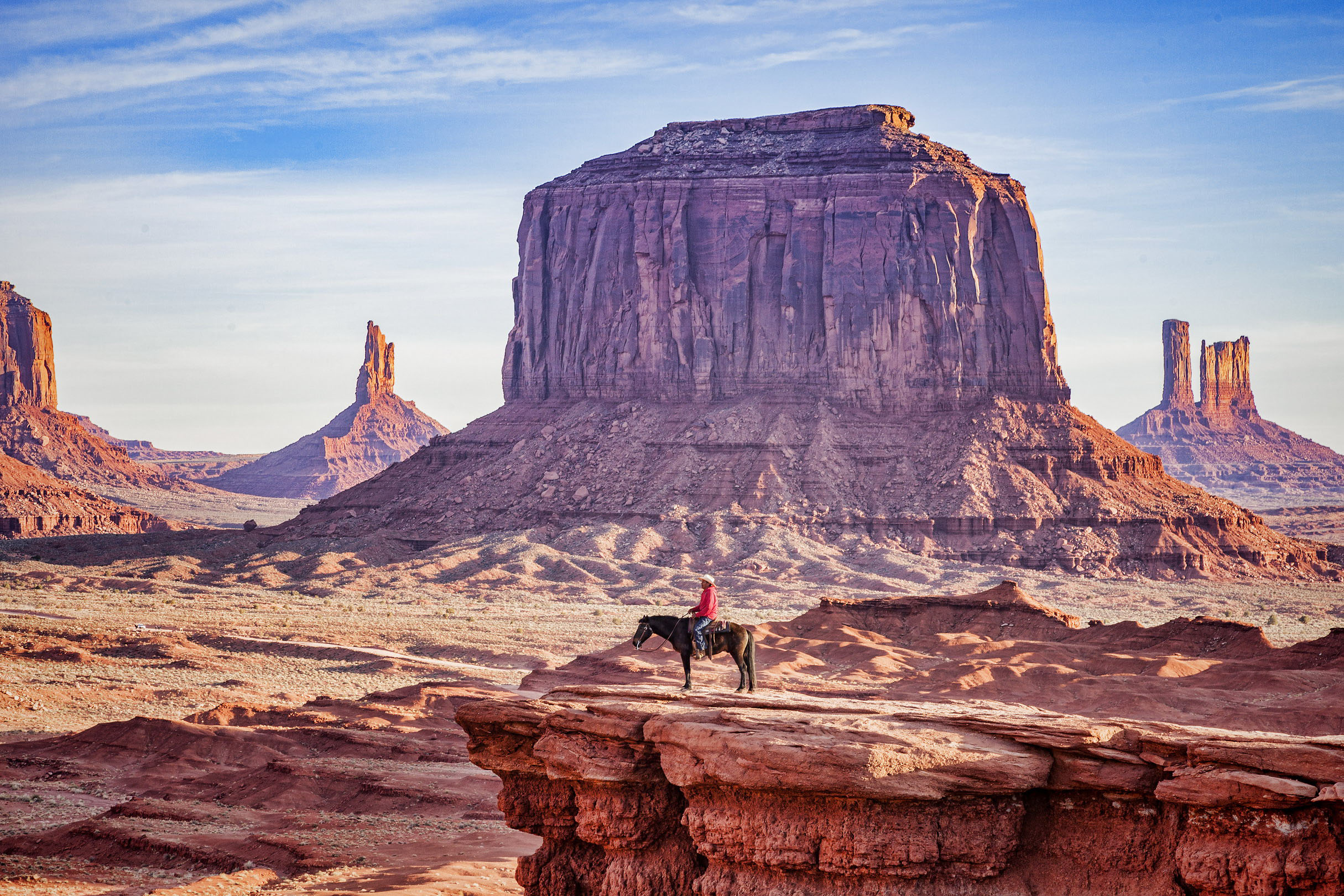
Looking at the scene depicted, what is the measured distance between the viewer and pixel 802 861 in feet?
49.8

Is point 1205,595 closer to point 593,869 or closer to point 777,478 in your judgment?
point 777,478

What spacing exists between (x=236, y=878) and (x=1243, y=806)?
1336cm

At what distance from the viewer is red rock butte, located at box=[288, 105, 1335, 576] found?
9338 centimetres

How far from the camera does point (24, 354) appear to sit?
179375 mm

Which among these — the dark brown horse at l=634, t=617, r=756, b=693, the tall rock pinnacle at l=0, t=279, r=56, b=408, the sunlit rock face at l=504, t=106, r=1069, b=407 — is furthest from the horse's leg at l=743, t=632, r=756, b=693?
the tall rock pinnacle at l=0, t=279, r=56, b=408

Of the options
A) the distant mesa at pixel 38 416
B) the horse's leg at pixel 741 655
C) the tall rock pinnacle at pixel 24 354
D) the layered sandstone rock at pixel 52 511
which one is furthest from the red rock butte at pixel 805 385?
the tall rock pinnacle at pixel 24 354

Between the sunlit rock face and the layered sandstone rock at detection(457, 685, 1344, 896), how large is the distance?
87.6 metres

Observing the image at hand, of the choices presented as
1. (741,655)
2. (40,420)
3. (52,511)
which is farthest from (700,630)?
(40,420)

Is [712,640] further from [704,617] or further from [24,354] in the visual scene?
[24,354]

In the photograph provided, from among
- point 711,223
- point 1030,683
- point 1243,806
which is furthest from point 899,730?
point 711,223

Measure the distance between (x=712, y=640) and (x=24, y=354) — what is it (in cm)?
17921

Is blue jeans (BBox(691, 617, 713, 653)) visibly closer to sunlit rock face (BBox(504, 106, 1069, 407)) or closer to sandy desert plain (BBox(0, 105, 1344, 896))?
sandy desert plain (BBox(0, 105, 1344, 896))

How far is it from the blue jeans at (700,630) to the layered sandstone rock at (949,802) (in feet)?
10.8

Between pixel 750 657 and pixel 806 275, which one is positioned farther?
pixel 806 275
